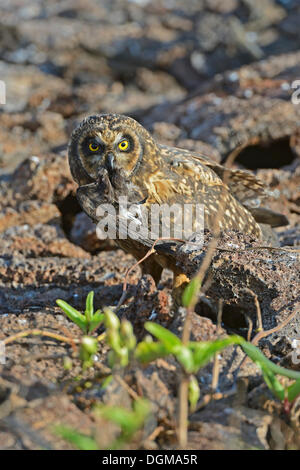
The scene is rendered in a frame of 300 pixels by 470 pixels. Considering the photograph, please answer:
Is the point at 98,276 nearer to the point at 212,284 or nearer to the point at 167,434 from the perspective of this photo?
the point at 212,284

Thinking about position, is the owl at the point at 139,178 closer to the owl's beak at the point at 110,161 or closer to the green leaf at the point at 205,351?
the owl's beak at the point at 110,161

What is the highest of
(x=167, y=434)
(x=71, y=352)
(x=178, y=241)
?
(x=178, y=241)

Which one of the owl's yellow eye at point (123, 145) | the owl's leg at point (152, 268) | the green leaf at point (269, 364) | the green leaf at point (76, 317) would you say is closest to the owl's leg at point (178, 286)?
the owl's leg at point (152, 268)

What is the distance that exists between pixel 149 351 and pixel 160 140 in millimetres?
5227

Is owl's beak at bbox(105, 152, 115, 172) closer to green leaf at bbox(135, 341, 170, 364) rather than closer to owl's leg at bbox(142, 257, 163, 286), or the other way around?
owl's leg at bbox(142, 257, 163, 286)

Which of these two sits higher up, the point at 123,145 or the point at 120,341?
the point at 123,145

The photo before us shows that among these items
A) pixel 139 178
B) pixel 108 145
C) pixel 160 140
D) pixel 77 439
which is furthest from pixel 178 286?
pixel 160 140

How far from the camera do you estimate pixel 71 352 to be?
3424 mm

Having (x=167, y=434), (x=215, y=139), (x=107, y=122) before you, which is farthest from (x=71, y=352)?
(x=215, y=139)

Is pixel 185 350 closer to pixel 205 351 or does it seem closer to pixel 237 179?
pixel 205 351

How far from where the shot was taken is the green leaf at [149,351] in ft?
8.60

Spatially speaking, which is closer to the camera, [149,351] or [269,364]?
[149,351]

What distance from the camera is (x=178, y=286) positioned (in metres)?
4.48

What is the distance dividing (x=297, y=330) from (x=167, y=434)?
1.20 m
